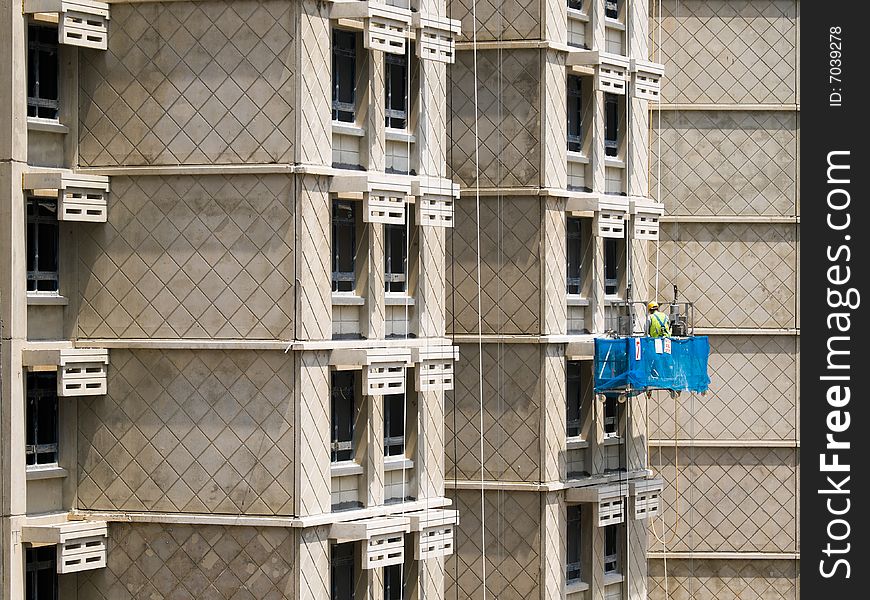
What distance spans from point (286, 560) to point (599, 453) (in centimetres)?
872

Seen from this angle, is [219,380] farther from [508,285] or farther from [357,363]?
[508,285]

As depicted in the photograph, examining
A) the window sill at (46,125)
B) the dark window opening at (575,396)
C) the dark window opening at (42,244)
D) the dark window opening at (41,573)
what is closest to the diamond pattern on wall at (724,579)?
the dark window opening at (575,396)

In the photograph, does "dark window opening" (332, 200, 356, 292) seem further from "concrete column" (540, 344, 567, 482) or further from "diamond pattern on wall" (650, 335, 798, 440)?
"diamond pattern on wall" (650, 335, 798, 440)

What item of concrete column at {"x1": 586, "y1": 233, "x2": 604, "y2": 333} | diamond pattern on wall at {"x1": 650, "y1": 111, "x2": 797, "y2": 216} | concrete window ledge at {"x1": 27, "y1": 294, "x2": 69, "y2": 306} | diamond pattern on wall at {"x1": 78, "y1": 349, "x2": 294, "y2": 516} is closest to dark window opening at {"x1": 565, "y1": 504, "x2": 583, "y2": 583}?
concrete column at {"x1": 586, "y1": 233, "x2": 604, "y2": 333}

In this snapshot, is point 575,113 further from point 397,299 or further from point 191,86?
point 191,86

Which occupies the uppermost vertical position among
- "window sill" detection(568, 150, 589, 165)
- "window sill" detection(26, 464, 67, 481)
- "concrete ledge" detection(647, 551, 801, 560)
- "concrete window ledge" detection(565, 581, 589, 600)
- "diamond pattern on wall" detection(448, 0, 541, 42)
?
"diamond pattern on wall" detection(448, 0, 541, 42)

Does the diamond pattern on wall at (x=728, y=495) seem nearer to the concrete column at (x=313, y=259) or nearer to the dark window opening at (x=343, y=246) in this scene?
the dark window opening at (x=343, y=246)

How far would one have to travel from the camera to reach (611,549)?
107ft

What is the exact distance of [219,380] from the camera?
2477 cm

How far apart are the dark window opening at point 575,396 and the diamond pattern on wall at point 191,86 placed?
873 cm

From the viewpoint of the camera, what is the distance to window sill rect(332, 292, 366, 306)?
25.6 m

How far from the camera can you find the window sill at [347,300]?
25.6m

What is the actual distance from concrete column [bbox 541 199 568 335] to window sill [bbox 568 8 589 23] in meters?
3.01
